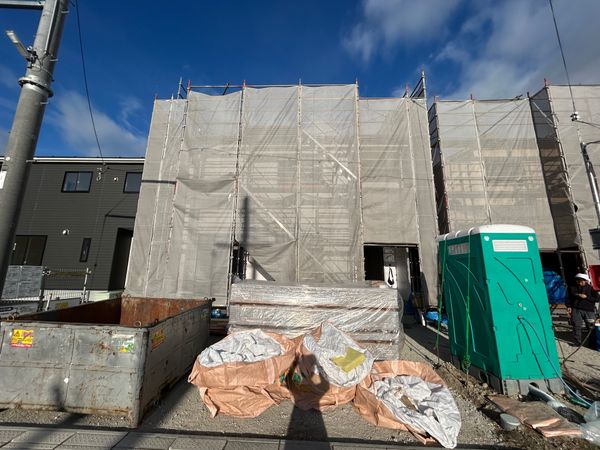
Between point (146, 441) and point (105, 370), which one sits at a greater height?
point (105, 370)

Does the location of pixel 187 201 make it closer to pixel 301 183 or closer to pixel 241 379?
pixel 301 183

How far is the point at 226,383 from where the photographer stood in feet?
10.9

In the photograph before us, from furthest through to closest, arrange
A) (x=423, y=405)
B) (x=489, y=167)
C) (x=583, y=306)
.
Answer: (x=489, y=167)
(x=583, y=306)
(x=423, y=405)

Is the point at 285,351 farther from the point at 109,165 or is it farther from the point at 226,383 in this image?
the point at 109,165

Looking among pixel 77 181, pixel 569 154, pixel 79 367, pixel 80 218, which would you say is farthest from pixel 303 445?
pixel 77 181

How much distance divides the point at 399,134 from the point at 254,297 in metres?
8.04

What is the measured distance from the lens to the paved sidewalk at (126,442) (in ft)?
8.39

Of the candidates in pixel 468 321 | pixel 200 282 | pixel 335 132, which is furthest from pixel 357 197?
pixel 200 282

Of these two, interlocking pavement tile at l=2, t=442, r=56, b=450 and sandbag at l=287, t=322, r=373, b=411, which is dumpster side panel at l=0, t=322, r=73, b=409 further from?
sandbag at l=287, t=322, r=373, b=411

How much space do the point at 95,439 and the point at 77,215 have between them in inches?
569

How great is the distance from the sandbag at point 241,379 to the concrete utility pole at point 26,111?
10.3 ft

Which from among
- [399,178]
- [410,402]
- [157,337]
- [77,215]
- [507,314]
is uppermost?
[399,178]

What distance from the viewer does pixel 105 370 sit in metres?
3.09

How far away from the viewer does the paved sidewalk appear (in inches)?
101
